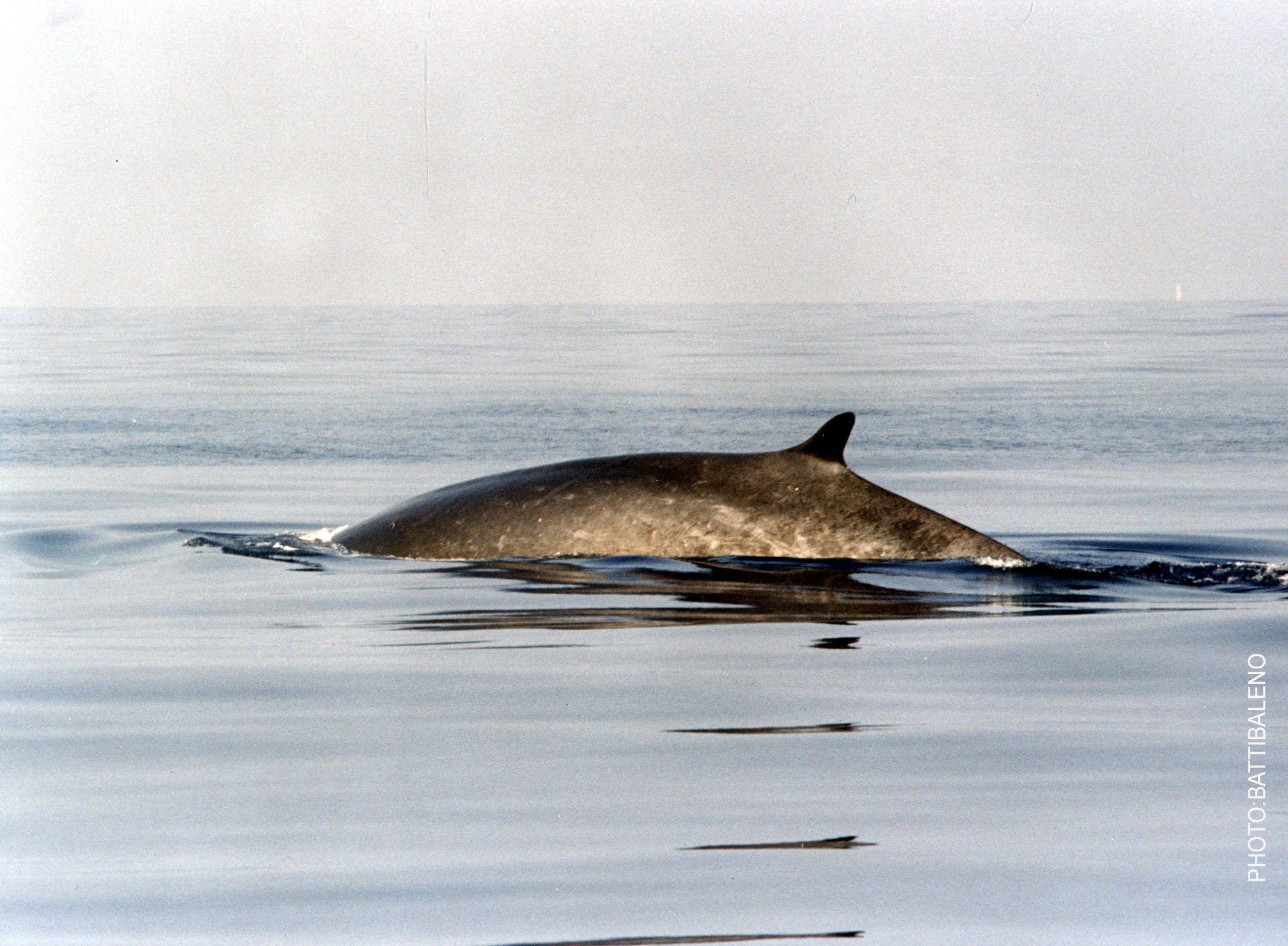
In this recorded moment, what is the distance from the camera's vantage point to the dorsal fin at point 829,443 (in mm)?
8484

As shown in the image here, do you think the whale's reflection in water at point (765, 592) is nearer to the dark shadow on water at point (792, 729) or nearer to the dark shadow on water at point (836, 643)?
the dark shadow on water at point (836, 643)

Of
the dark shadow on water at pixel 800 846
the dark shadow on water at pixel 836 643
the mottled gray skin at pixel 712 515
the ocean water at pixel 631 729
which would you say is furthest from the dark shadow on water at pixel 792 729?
the mottled gray skin at pixel 712 515

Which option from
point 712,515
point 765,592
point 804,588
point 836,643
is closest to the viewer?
point 836,643

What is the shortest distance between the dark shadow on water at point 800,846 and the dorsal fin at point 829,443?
14.8 feet

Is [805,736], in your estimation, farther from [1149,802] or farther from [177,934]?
[177,934]

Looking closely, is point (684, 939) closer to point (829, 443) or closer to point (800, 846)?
point (800, 846)

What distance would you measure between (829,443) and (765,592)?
110 cm

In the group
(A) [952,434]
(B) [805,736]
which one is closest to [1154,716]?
(B) [805,736]

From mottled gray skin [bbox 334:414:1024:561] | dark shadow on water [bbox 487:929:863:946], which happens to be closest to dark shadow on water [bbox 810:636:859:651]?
mottled gray skin [bbox 334:414:1024:561]

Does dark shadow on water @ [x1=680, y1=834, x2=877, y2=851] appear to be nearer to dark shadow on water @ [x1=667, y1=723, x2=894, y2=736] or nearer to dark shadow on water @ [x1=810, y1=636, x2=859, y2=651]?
dark shadow on water @ [x1=667, y1=723, x2=894, y2=736]

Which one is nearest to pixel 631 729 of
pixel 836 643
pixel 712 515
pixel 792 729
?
pixel 792 729

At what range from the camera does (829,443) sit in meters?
8.62

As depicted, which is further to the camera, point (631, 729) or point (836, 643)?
point (836, 643)

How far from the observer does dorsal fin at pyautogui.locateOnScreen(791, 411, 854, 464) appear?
8.48 m
